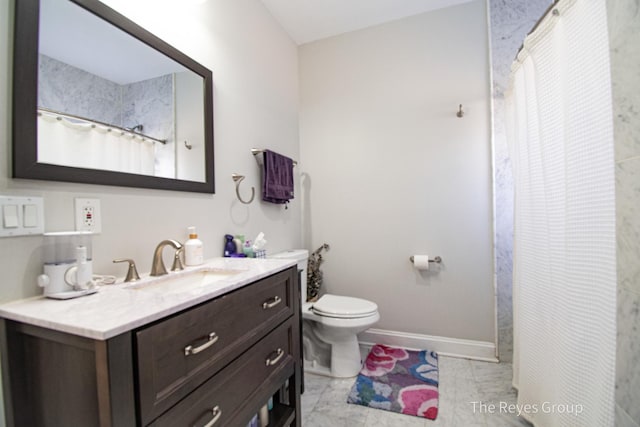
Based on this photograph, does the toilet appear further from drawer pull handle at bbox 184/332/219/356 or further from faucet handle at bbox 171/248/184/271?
drawer pull handle at bbox 184/332/219/356

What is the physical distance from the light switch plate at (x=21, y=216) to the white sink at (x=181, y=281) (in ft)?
0.98

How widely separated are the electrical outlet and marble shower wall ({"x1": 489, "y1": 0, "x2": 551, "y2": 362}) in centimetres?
227

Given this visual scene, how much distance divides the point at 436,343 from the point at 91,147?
2393mm

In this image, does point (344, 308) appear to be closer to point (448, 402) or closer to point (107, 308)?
point (448, 402)

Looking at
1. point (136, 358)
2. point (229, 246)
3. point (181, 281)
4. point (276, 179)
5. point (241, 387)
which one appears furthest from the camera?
point (276, 179)

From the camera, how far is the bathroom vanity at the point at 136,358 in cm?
54

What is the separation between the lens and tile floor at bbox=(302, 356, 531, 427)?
1427 millimetres

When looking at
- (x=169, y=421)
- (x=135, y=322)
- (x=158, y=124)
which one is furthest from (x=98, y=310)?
(x=158, y=124)

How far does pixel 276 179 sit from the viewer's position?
1904mm

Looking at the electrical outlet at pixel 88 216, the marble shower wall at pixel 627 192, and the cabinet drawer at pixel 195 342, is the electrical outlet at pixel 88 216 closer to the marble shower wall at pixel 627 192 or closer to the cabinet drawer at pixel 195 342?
the cabinet drawer at pixel 195 342

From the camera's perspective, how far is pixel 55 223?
0.82m

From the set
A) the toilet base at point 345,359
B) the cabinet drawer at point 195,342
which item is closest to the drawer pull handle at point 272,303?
the cabinet drawer at point 195,342

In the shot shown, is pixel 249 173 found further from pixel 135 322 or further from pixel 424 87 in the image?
pixel 424 87
